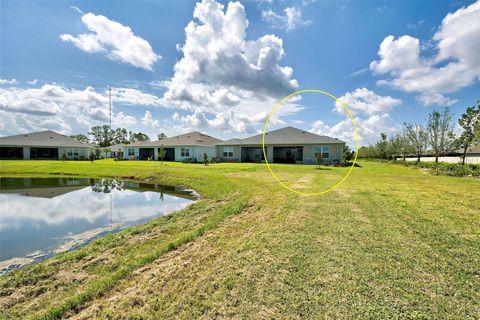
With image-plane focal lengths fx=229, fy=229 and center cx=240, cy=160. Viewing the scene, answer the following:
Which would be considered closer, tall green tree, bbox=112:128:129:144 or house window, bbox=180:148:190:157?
house window, bbox=180:148:190:157

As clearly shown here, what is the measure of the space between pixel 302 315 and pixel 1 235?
821 cm

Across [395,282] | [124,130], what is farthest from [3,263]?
[124,130]

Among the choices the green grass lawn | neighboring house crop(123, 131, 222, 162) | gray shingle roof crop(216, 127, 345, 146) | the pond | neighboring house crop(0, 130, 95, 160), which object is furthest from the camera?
neighboring house crop(0, 130, 95, 160)

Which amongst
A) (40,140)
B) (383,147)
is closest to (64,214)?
(40,140)

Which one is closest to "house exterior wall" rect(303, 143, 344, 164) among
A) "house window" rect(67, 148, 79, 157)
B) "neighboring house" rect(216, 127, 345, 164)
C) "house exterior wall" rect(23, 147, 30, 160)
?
"neighboring house" rect(216, 127, 345, 164)

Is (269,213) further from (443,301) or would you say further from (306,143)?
(306,143)

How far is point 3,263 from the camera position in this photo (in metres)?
4.74

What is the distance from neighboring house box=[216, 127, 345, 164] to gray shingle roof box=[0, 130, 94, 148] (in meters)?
27.7

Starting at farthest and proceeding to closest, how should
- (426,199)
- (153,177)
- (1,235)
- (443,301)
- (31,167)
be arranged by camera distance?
(31,167) < (153,177) < (426,199) < (1,235) < (443,301)

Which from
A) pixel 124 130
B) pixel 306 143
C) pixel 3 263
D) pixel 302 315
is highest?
pixel 124 130

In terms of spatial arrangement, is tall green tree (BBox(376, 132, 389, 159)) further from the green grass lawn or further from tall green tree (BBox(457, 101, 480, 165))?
the green grass lawn

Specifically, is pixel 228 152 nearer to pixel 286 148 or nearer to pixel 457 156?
pixel 286 148

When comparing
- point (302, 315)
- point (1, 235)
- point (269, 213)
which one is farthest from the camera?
Result: point (269, 213)

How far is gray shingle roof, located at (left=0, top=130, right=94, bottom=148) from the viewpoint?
37.2 metres
